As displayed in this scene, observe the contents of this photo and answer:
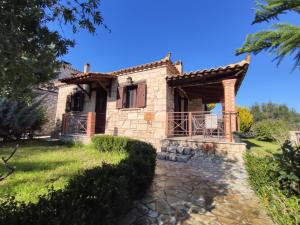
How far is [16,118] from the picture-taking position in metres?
10.1

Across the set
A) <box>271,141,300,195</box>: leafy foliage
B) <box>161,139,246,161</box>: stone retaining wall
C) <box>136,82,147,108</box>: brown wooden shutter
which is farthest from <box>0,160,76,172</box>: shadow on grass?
<box>271,141,300,195</box>: leafy foliage

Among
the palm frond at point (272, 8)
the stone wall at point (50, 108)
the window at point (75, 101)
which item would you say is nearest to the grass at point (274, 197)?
the palm frond at point (272, 8)

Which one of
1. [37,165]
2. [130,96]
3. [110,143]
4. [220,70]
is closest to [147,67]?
[130,96]

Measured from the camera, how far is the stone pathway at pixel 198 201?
301 cm

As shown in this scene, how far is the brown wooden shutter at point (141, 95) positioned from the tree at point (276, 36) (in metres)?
5.80

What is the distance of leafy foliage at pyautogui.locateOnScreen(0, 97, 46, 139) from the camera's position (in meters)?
9.96

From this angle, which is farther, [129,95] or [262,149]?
[129,95]

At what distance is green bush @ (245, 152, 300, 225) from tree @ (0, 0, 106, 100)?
3.38 metres

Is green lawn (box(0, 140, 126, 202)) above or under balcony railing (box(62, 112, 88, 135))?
under

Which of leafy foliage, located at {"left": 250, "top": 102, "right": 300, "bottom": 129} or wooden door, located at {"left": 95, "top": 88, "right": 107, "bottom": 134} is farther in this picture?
leafy foliage, located at {"left": 250, "top": 102, "right": 300, "bottom": 129}

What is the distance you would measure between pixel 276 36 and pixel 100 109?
390 inches

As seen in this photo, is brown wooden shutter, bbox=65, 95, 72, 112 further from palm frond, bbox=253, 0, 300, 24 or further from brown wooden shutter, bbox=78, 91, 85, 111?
palm frond, bbox=253, 0, 300, 24

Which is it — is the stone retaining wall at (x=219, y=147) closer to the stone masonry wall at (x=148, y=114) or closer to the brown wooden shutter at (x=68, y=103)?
the stone masonry wall at (x=148, y=114)

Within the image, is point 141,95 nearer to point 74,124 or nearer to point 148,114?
point 148,114
